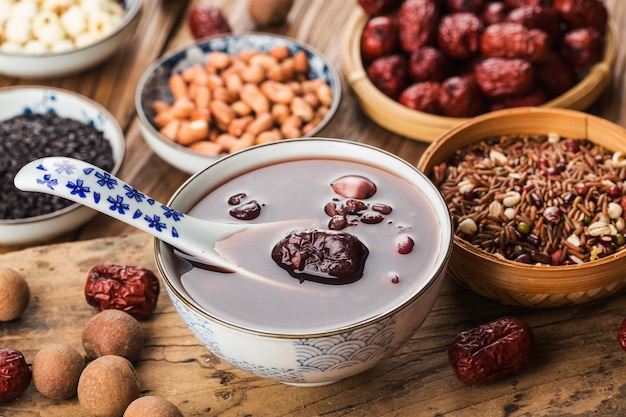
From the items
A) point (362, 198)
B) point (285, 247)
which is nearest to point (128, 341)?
point (285, 247)

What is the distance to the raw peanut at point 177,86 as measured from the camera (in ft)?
6.93

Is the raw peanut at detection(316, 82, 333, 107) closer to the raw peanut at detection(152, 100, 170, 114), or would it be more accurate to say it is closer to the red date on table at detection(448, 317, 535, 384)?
the raw peanut at detection(152, 100, 170, 114)

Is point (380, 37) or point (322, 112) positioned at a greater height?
point (380, 37)

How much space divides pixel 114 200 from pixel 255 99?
836 mm

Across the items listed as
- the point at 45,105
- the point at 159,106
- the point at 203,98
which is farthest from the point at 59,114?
the point at 203,98

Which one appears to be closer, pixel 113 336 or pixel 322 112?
pixel 113 336

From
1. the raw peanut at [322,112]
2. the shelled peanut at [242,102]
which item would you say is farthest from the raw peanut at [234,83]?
the raw peanut at [322,112]

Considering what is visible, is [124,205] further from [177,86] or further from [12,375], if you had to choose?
[177,86]

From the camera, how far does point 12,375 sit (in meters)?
1.34

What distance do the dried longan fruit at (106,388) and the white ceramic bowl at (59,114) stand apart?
0.54 metres

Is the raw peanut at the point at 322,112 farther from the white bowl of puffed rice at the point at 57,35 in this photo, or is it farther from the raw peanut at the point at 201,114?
the white bowl of puffed rice at the point at 57,35

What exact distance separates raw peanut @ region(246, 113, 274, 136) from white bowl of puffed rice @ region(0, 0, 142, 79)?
52cm

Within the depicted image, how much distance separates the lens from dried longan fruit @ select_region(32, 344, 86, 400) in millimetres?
1335

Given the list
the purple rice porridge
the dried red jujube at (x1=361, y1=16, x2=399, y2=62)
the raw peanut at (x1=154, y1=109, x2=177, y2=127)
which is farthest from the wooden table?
the dried red jujube at (x1=361, y1=16, x2=399, y2=62)
